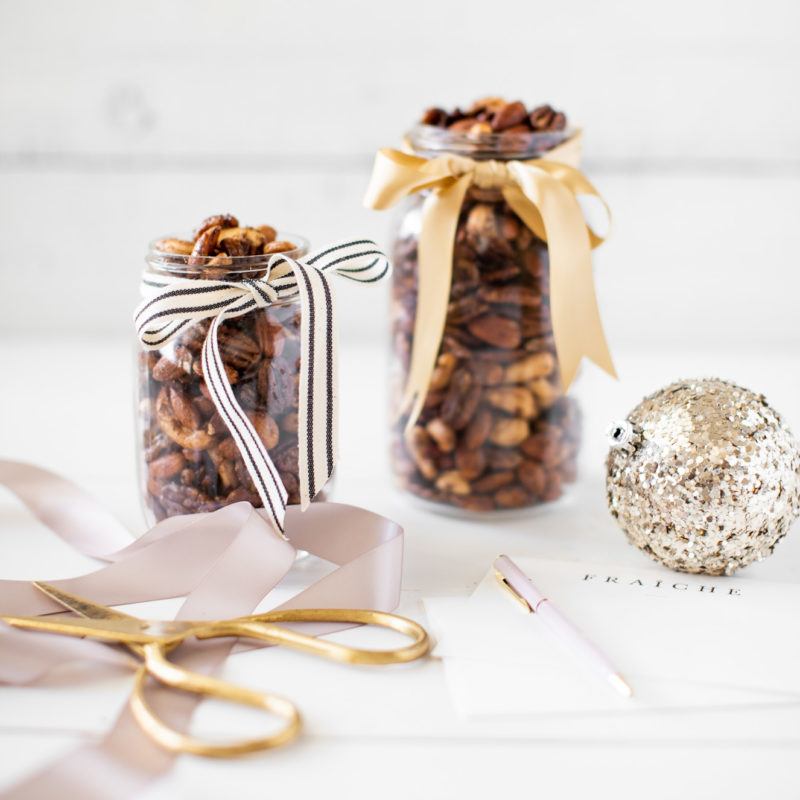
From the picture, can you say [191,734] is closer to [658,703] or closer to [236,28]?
[658,703]

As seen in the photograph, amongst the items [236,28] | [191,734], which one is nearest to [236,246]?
[191,734]

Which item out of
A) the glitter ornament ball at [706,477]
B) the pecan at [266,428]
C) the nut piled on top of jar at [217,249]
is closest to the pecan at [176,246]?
the nut piled on top of jar at [217,249]

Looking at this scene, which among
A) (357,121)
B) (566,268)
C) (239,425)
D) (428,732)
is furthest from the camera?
(357,121)

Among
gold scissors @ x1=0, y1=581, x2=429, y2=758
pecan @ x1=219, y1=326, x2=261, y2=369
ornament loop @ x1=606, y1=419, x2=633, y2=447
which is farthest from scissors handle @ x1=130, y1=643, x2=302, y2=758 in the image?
ornament loop @ x1=606, y1=419, x2=633, y2=447

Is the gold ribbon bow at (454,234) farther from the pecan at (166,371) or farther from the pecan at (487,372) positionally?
the pecan at (166,371)

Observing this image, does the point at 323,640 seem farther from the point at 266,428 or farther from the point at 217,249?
the point at 217,249

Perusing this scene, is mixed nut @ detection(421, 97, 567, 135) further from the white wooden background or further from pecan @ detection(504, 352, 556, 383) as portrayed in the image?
the white wooden background

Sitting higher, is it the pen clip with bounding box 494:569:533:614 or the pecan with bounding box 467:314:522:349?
the pecan with bounding box 467:314:522:349

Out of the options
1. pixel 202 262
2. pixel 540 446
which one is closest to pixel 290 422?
pixel 202 262
